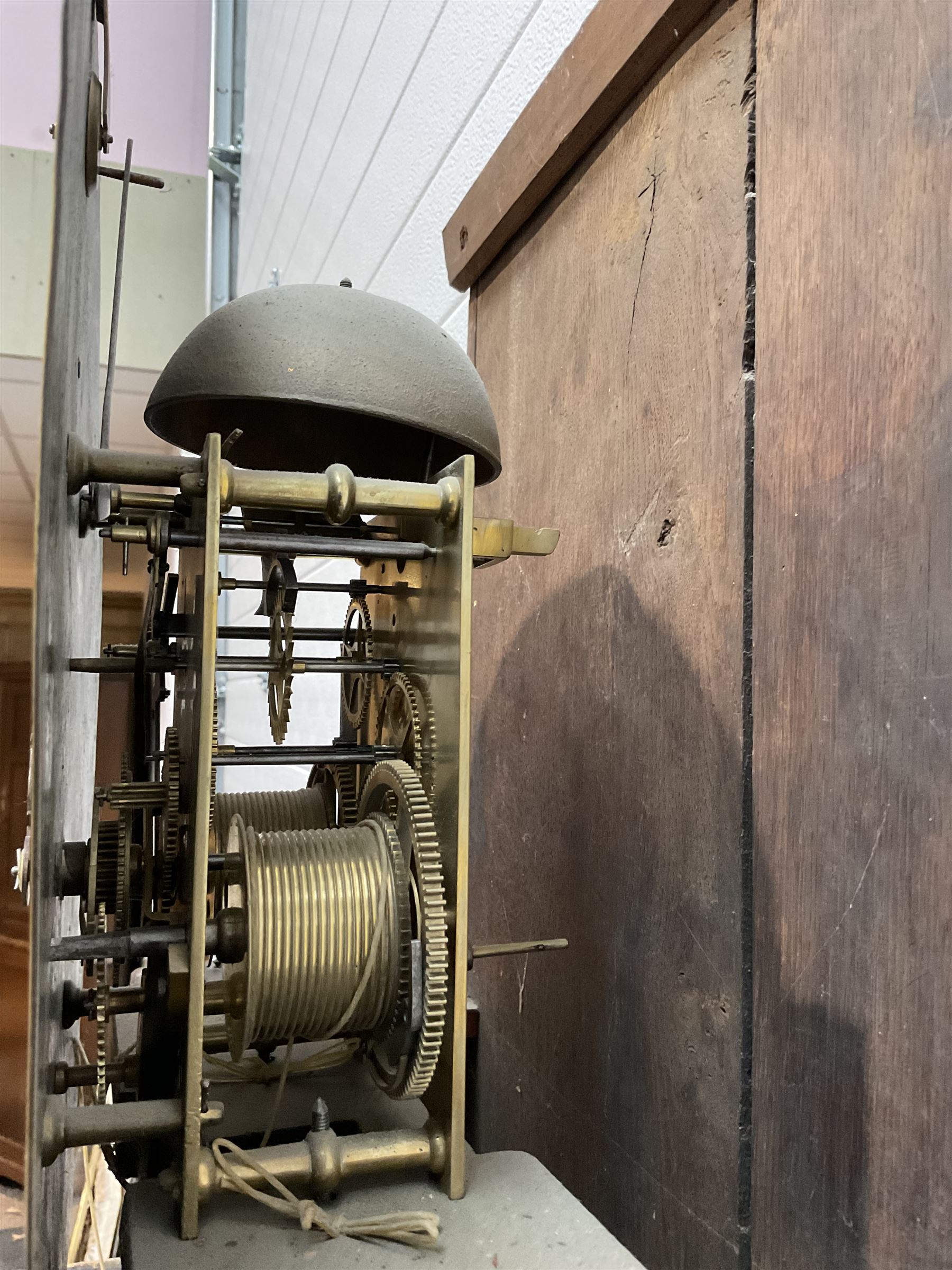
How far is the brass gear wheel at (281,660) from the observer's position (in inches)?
41.2

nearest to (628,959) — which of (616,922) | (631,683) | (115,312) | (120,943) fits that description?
(616,922)

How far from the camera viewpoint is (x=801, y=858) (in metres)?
0.79

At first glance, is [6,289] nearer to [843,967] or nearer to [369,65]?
[369,65]

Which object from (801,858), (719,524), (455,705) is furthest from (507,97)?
(801,858)

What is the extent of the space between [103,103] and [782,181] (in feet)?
1.99

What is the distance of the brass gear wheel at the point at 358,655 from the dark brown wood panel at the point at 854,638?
518mm

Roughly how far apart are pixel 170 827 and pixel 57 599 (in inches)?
14.6

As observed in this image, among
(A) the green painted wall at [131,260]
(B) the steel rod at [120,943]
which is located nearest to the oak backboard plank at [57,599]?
(B) the steel rod at [120,943]

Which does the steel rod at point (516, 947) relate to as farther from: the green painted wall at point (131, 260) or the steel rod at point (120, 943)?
the green painted wall at point (131, 260)

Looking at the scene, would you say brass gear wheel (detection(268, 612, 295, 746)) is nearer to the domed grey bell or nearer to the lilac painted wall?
the domed grey bell

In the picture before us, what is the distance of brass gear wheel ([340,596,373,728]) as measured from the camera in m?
1.22

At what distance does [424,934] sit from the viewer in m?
0.84

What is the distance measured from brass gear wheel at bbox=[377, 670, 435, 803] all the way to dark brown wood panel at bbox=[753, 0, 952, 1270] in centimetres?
31

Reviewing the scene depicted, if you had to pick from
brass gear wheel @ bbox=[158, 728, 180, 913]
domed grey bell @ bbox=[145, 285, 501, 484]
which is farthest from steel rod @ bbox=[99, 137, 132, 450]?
brass gear wheel @ bbox=[158, 728, 180, 913]
